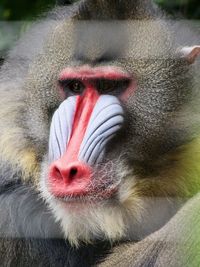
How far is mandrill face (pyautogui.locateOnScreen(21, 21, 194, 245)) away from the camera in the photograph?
6.21 feet

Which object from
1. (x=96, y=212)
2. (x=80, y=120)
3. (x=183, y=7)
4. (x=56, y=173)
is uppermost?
(x=183, y=7)

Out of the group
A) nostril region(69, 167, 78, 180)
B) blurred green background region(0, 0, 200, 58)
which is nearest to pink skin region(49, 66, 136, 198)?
nostril region(69, 167, 78, 180)

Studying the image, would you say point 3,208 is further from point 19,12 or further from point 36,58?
point 19,12

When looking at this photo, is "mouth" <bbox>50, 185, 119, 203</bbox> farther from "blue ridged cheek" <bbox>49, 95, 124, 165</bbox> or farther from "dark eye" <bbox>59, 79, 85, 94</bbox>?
"dark eye" <bbox>59, 79, 85, 94</bbox>

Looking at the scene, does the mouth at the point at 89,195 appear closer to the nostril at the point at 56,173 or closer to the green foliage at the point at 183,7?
the nostril at the point at 56,173

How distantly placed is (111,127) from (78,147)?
0.12 metres

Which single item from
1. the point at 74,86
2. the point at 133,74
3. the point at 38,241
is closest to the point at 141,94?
the point at 133,74

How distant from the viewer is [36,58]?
2.10 meters

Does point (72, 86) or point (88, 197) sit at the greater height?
point (72, 86)

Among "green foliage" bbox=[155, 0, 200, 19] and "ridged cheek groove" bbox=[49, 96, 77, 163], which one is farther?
"green foliage" bbox=[155, 0, 200, 19]

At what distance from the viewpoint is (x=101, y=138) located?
1.88 m

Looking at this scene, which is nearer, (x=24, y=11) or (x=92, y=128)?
(x=92, y=128)

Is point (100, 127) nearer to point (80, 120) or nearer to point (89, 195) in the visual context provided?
point (80, 120)

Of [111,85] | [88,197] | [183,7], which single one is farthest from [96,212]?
[183,7]
